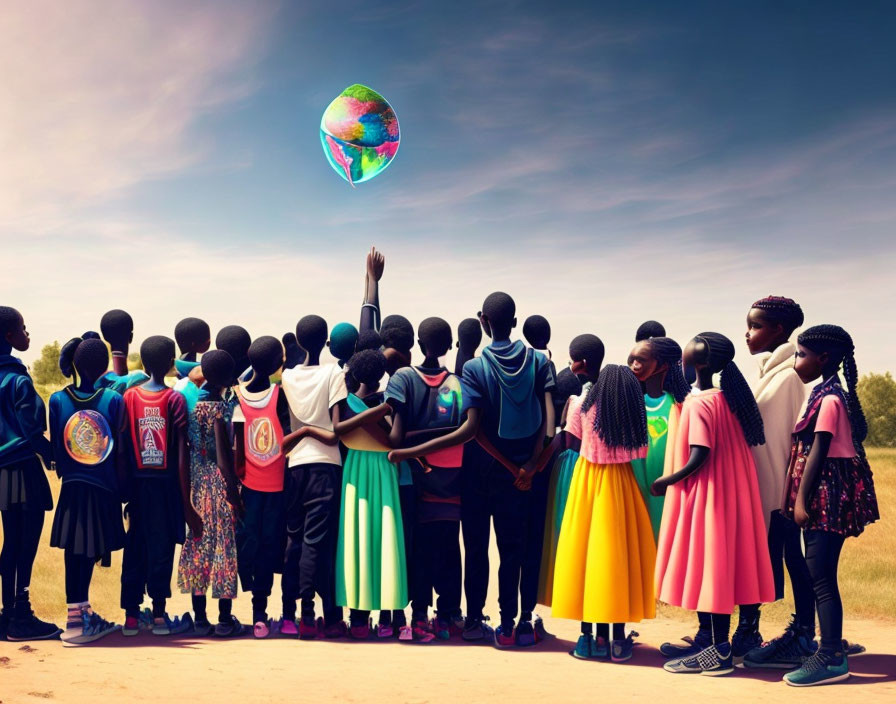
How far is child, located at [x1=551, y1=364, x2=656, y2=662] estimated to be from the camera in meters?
6.69

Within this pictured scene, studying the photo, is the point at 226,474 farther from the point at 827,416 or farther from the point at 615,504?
the point at 827,416

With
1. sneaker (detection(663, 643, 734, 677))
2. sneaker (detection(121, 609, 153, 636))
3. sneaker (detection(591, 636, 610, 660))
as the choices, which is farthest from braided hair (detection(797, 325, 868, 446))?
sneaker (detection(121, 609, 153, 636))

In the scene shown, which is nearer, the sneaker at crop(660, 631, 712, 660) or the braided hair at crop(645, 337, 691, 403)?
the sneaker at crop(660, 631, 712, 660)

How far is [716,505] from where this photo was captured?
6.50 m

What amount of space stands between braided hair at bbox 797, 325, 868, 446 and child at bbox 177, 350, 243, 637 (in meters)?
4.47

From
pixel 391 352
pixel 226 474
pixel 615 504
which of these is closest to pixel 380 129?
pixel 391 352

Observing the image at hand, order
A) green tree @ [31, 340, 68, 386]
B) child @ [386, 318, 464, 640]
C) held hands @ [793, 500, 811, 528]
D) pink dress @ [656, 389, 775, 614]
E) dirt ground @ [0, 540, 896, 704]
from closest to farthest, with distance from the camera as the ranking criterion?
1. dirt ground @ [0, 540, 896, 704]
2. held hands @ [793, 500, 811, 528]
3. pink dress @ [656, 389, 775, 614]
4. child @ [386, 318, 464, 640]
5. green tree @ [31, 340, 68, 386]

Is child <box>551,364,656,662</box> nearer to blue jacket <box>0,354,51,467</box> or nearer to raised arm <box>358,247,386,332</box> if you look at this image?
raised arm <box>358,247,386,332</box>

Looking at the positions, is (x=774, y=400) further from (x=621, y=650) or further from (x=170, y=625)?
(x=170, y=625)

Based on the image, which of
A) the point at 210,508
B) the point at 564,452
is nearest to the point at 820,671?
the point at 564,452

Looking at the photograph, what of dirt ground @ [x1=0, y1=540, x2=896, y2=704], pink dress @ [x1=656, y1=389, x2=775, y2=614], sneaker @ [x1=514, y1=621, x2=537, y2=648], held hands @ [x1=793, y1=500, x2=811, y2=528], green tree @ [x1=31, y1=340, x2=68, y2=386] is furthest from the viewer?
green tree @ [x1=31, y1=340, x2=68, y2=386]

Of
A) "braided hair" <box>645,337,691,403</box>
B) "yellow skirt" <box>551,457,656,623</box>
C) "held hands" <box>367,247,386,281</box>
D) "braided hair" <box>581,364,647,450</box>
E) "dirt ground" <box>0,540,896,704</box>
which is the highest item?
"held hands" <box>367,247,386,281</box>

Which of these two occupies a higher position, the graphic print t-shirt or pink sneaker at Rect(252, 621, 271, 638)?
the graphic print t-shirt

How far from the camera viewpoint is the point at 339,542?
7375 mm
